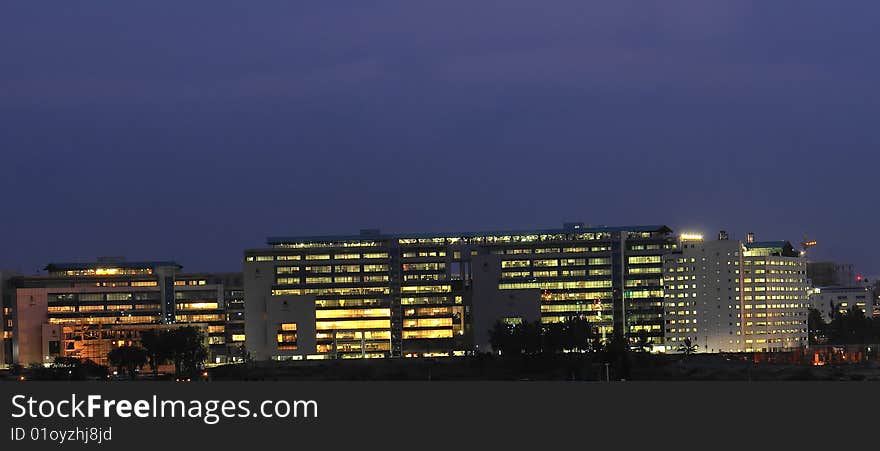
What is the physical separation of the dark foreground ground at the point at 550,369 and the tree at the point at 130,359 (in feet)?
20.6

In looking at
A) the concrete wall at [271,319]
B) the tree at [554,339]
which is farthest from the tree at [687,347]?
the concrete wall at [271,319]

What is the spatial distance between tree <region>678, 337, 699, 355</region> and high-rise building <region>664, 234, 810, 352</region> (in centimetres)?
33

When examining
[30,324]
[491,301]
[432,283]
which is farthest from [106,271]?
[491,301]

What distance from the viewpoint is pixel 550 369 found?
117 metres

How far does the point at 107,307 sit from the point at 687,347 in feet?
204

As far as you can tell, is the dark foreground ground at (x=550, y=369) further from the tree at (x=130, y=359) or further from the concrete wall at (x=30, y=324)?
the concrete wall at (x=30, y=324)

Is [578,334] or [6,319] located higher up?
[6,319]

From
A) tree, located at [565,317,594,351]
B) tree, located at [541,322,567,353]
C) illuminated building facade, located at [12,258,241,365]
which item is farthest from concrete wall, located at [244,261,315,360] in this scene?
tree, located at [541,322,567,353]

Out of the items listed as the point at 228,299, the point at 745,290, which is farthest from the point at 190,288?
the point at 745,290

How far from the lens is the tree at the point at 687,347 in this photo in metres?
140

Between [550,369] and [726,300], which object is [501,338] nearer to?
[550,369]

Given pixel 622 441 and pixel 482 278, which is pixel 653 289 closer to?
pixel 482 278

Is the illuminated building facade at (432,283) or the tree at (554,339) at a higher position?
the illuminated building facade at (432,283)

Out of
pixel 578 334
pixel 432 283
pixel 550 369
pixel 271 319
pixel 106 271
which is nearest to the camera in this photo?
pixel 550 369
